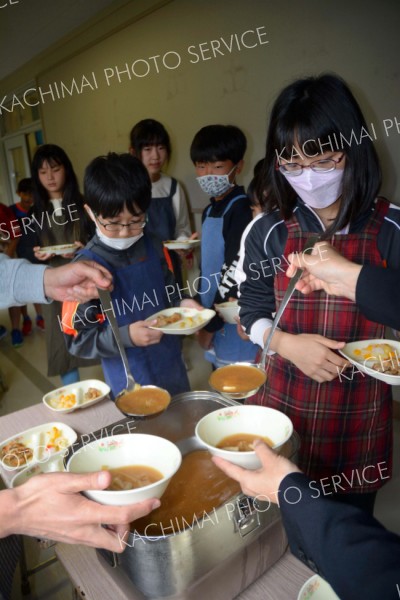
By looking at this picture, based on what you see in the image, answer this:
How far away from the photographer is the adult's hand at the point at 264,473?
0.62 metres

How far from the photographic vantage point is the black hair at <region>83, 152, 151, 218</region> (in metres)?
1.29

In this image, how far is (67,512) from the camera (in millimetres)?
626

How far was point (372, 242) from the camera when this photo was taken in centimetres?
96

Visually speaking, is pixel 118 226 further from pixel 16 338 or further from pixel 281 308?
pixel 16 338

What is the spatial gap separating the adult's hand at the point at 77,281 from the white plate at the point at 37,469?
1.54 feet

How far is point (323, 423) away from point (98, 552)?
58cm

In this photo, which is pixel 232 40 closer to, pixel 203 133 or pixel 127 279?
pixel 203 133

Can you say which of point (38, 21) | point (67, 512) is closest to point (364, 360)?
point (67, 512)

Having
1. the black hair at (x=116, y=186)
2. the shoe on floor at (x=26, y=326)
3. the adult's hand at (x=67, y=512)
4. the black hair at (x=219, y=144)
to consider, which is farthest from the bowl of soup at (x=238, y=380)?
the shoe on floor at (x=26, y=326)

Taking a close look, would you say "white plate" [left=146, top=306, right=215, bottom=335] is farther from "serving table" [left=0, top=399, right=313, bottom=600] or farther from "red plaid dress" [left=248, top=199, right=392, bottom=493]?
"serving table" [left=0, top=399, right=313, bottom=600]

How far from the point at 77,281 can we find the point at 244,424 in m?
0.70

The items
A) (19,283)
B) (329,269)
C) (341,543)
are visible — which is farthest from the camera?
(19,283)

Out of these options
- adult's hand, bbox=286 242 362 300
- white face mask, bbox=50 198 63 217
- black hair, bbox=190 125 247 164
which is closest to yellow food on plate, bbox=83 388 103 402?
adult's hand, bbox=286 242 362 300

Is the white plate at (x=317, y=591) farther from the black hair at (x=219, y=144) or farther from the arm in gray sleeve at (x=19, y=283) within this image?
the black hair at (x=219, y=144)
